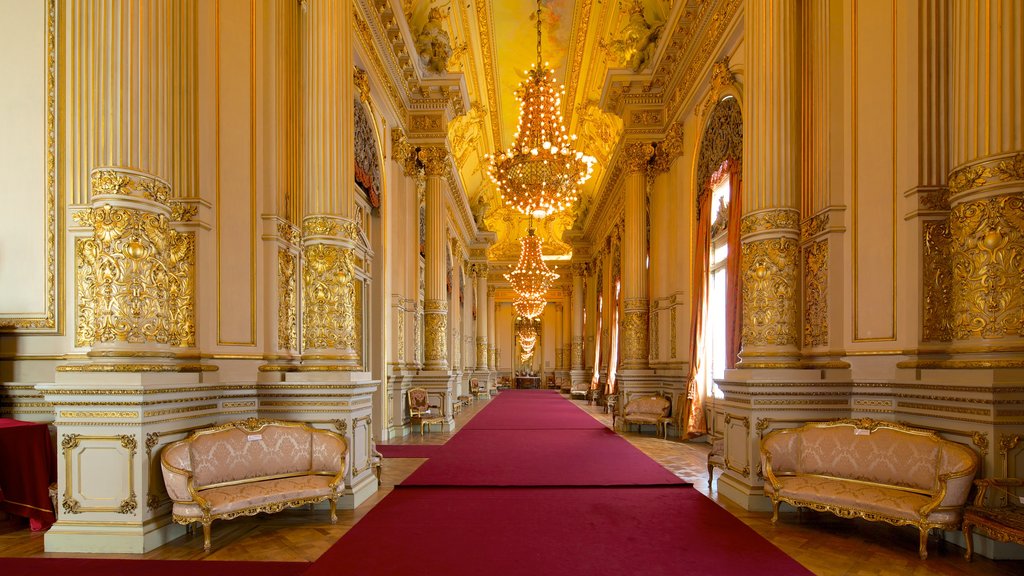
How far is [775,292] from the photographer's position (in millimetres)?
5801

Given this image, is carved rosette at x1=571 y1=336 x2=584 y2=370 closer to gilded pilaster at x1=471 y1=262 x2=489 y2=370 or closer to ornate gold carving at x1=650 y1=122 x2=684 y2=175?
gilded pilaster at x1=471 y1=262 x2=489 y2=370

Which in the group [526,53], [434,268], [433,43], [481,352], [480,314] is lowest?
[481,352]

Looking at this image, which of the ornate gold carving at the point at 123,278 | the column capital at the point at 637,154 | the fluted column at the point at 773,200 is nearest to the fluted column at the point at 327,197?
the ornate gold carving at the point at 123,278

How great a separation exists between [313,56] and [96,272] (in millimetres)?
3148

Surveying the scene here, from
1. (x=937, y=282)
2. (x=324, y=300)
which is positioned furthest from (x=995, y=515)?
(x=324, y=300)

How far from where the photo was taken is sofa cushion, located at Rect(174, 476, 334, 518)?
429cm

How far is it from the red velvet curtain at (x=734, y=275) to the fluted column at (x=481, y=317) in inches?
756

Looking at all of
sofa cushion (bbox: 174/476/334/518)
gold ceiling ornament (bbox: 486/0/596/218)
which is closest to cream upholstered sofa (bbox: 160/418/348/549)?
sofa cushion (bbox: 174/476/334/518)

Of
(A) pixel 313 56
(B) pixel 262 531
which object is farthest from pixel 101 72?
(B) pixel 262 531

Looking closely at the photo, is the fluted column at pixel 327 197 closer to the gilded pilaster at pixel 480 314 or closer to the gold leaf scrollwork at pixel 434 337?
the gold leaf scrollwork at pixel 434 337

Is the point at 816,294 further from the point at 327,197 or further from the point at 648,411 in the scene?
the point at 648,411

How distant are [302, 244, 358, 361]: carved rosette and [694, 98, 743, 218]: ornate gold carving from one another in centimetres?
561

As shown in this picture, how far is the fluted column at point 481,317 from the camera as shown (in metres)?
27.5

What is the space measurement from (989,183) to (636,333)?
9.06 meters
